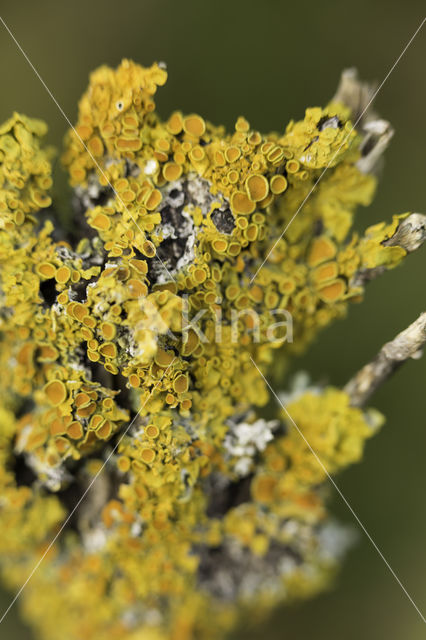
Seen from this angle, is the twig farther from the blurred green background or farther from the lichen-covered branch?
the blurred green background

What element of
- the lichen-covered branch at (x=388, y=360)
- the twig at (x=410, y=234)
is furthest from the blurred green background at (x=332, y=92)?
the twig at (x=410, y=234)

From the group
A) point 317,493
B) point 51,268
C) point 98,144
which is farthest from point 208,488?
point 98,144

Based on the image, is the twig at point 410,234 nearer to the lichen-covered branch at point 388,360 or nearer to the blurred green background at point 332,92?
the lichen-covered branch at point 388,360

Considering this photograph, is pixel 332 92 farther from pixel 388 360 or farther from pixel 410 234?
pixel 388 360

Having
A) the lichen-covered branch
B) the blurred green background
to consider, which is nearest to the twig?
the lichen-covered branch

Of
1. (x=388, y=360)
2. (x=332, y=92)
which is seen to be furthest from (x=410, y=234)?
(x=332, y=92)

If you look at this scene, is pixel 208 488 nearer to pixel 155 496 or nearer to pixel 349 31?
pixel 155 496
